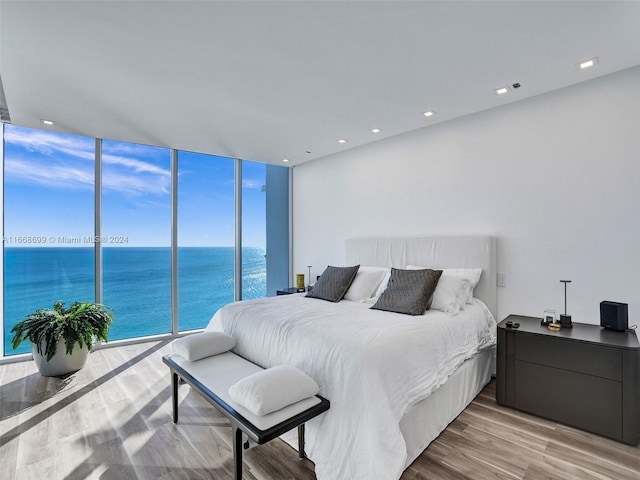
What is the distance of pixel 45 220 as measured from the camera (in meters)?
4.05

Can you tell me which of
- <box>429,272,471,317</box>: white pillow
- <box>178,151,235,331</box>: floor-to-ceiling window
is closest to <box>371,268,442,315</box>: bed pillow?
<box>429,272,471,317</box>: white pillow

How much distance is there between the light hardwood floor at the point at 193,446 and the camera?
1844 mm

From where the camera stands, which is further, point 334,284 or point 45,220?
point 45,220

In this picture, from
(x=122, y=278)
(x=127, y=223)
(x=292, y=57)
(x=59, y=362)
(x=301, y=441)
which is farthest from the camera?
(x=122, y=278)

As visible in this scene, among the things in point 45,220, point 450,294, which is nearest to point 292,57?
point 450,294

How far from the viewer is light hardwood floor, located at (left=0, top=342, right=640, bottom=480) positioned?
184 cm

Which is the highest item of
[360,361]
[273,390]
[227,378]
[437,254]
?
[437,254]

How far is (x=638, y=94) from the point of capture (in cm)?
242

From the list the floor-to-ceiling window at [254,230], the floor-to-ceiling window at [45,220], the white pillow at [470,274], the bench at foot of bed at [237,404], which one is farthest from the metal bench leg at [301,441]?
the floor-to-ceiling window at [45,220]

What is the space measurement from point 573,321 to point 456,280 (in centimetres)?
103

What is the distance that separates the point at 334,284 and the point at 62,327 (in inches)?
112

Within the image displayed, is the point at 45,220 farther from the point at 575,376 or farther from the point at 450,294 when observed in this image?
the point at 575,376

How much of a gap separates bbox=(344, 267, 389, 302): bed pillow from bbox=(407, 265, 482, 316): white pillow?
73 cm

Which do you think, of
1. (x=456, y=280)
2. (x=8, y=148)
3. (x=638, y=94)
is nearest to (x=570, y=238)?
(x=456, y=280)
